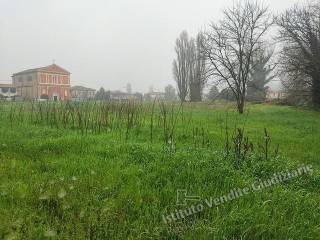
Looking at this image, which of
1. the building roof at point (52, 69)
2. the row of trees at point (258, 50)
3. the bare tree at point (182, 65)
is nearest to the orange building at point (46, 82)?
the building roof at point (52, 69)

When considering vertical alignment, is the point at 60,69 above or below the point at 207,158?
above

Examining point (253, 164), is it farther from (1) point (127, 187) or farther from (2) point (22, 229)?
(2) point (22, 229)

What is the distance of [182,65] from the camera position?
168ft

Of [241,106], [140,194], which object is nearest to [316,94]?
[241,106]

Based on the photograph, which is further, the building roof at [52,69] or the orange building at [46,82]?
the building roof at [52,69]

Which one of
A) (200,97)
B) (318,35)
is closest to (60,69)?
(200,97)

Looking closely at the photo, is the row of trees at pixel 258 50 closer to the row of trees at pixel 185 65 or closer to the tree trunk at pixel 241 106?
the tree trunk at pixel 241 106

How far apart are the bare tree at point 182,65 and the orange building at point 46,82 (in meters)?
31.2

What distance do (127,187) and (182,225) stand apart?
113 centimetres

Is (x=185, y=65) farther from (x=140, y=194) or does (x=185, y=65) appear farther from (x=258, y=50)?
(x=140, y=194)

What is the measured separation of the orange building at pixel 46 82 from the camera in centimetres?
7275

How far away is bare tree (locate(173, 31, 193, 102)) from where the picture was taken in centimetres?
5084

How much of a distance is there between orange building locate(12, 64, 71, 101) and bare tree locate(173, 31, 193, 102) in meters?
31.2

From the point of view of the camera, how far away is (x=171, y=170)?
16.8ft
